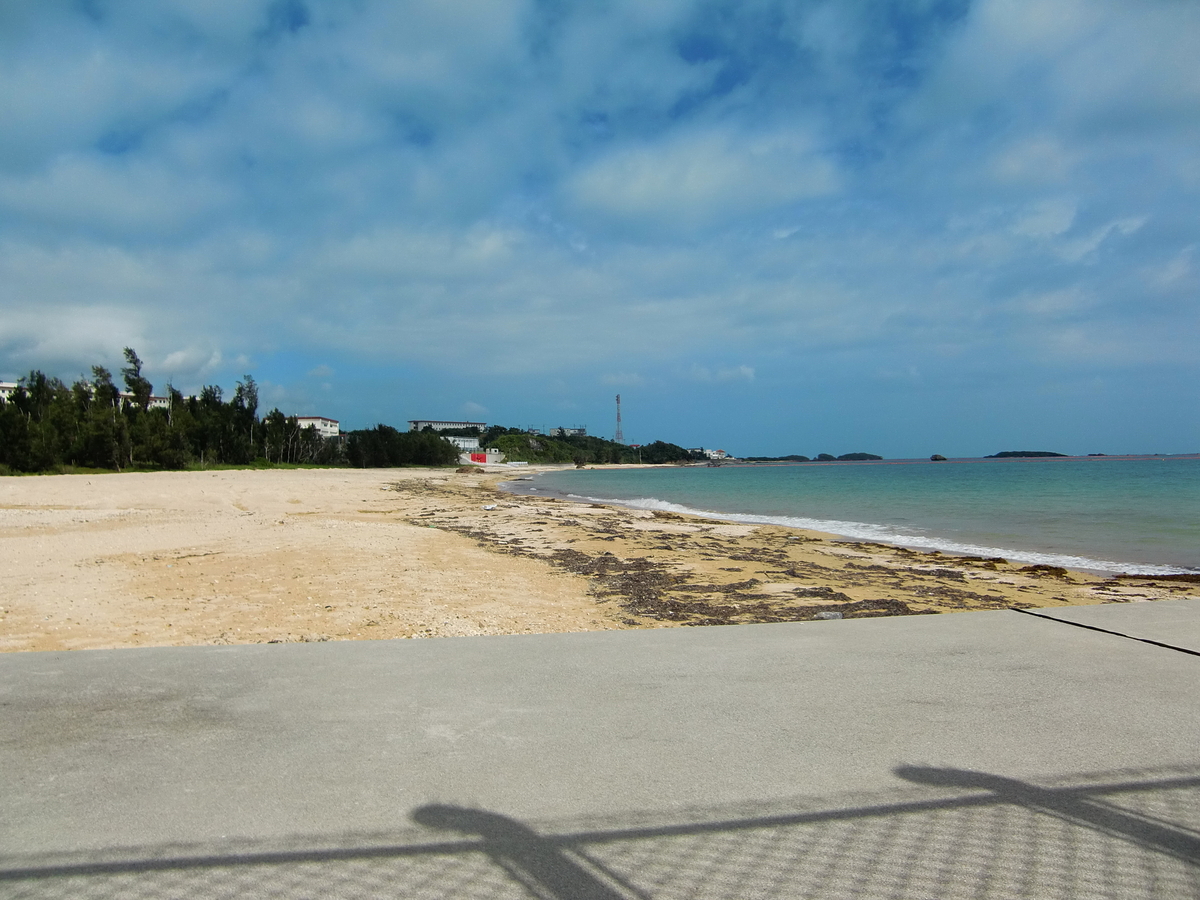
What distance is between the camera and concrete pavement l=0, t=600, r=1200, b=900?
7.41 ft

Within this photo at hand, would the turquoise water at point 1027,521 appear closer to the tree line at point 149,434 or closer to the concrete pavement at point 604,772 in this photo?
the concrete pavement at point 604,772

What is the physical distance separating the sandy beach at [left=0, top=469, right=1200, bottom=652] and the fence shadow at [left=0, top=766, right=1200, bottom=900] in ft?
13.1

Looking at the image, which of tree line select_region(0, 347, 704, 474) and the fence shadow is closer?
the fence shadow

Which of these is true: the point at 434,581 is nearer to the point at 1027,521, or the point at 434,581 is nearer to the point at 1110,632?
the point at 1110,632

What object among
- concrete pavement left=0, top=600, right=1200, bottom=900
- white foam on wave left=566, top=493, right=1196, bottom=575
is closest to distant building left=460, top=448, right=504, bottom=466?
white foam on wave left=566, top=493, right=1196, bottom=575

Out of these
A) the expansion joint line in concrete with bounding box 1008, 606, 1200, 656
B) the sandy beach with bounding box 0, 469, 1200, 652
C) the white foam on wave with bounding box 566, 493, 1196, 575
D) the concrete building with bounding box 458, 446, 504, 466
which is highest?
the concrete building with bounding box 458, 446, 504, 466

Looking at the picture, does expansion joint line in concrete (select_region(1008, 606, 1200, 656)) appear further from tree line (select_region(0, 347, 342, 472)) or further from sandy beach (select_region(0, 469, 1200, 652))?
tree line (select_region(0, 347, 342, 472))

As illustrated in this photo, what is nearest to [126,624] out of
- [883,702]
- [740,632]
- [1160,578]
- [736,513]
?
[740,632]

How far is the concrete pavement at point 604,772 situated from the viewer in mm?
2260

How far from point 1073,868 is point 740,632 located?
2886mm

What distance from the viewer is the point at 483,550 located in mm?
14047

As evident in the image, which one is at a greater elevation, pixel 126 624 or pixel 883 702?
pixel 883 702

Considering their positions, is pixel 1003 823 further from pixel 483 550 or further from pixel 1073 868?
pixel 483 550

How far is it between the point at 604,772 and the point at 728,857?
68 centimetres
